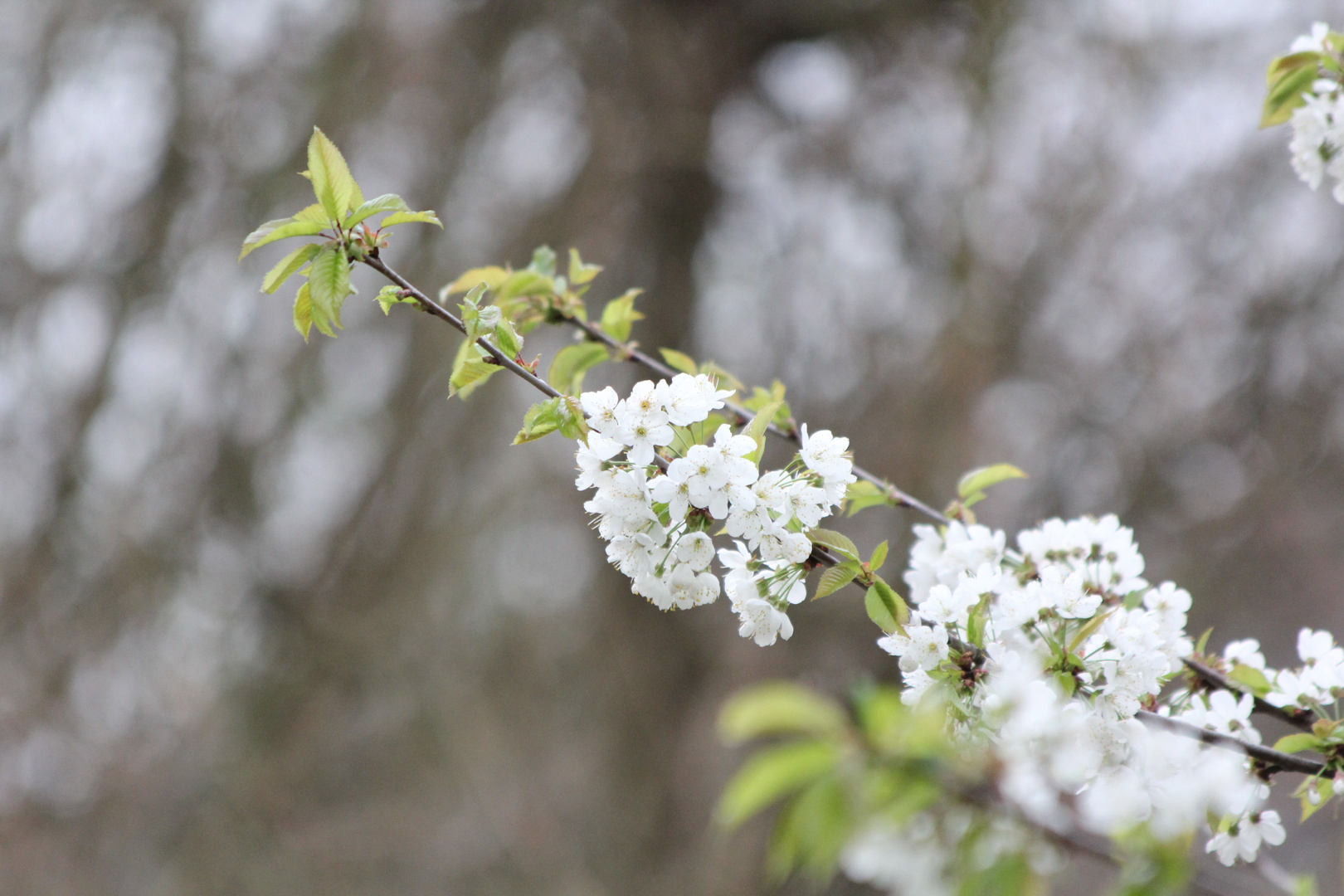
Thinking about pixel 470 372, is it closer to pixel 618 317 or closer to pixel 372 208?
pixel 372 208

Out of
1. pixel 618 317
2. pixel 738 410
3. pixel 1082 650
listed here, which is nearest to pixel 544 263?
pixel 618 317

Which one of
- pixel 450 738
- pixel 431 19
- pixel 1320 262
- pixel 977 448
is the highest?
pixel 431 19

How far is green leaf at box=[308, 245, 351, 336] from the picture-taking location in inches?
41.0

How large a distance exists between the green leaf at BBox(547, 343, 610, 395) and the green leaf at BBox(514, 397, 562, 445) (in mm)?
405

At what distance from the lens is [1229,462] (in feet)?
12.9

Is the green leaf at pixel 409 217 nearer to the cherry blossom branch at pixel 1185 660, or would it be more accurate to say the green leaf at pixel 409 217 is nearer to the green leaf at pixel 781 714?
the cherry blossom branch at pixel 1185 660

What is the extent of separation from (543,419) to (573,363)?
19.0 inches

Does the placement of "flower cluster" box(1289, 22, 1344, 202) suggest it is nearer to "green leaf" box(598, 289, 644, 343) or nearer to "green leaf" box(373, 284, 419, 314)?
"green leaf" box(598, 289, 644, 343)

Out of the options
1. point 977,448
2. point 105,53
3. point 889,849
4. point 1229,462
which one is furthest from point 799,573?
point 105,53

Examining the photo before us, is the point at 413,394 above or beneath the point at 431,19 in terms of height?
beneath

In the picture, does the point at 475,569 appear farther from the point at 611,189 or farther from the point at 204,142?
the point at 204,142

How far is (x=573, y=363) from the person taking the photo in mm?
1504

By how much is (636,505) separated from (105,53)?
4.30m

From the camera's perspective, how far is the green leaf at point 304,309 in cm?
109
